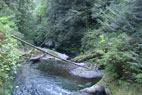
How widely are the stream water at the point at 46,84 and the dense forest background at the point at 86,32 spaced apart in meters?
0.83

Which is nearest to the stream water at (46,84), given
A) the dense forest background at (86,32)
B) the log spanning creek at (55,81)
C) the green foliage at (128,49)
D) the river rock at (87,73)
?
the log spanning creek at (55,81)

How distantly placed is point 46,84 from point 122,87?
402 cm

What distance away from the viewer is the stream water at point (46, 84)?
6.98 metres

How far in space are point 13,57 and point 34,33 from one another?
73.8ft

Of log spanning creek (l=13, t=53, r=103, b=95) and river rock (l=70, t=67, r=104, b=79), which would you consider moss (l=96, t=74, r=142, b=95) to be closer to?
log spanning creek (l=13, t=53, r=103, b=95)

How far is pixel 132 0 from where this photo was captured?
6383 millimetres

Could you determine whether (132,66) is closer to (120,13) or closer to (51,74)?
(120,13)

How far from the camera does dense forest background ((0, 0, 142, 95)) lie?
480 cm

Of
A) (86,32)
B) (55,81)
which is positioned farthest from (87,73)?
(86,32)

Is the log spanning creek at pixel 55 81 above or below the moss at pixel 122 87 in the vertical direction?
below

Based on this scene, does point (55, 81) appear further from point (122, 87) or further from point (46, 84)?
point (122, 87)

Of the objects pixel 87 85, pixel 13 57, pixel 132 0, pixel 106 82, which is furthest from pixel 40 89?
pixel 132 0

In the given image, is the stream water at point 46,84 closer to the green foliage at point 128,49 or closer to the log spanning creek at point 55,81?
the log spanning creek at point 55,81

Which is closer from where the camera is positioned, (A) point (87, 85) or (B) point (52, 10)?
(A) point (87, 85)
